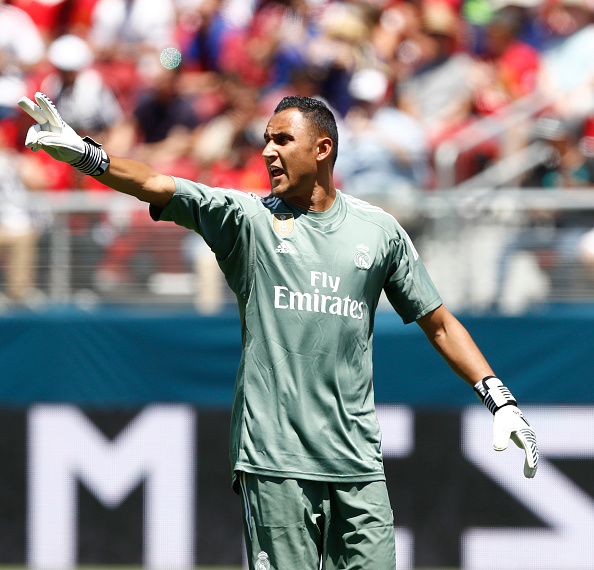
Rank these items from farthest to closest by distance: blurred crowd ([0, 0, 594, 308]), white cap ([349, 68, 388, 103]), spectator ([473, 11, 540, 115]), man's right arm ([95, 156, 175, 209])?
spectator ([473, 11, 540, 115]), white cap ([349, 68, 388, 103]), blurred crowd ([0, 0, 594, 308]), man's right arm ([95, 156, 175, 209])

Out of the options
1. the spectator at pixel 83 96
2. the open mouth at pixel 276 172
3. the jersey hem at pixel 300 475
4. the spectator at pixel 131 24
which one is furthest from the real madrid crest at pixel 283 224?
the spectator at pixel 131 24

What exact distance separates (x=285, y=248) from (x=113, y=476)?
3.58 meters

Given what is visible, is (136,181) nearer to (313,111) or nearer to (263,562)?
(313,111)

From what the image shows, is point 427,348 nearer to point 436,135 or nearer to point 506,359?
point 506,359

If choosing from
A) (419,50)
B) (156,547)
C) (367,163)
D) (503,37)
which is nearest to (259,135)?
(367,163)

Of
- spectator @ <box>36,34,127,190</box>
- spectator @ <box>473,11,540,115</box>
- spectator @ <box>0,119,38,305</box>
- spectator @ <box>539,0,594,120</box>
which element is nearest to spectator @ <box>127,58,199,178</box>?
spectator @ <box>36,34,127,190</box>

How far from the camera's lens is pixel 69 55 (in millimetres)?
9469

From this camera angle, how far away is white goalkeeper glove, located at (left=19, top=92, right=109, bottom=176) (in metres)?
3.30

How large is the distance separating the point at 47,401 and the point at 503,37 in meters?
→ 5.80

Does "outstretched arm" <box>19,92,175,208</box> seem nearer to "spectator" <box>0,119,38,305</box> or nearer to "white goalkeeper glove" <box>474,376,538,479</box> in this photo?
"white goalkeeper glove" <box>474,376,538,479</box>

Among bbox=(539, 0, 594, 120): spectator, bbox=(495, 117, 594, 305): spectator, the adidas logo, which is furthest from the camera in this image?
bbox=(539, 0, 594, 120): spectator

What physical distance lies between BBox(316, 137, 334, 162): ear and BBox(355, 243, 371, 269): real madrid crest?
0.37m

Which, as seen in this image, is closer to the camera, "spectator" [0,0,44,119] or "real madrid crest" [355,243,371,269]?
"real madrid crest" [355,243,371,269]

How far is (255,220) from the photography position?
3.78 m
